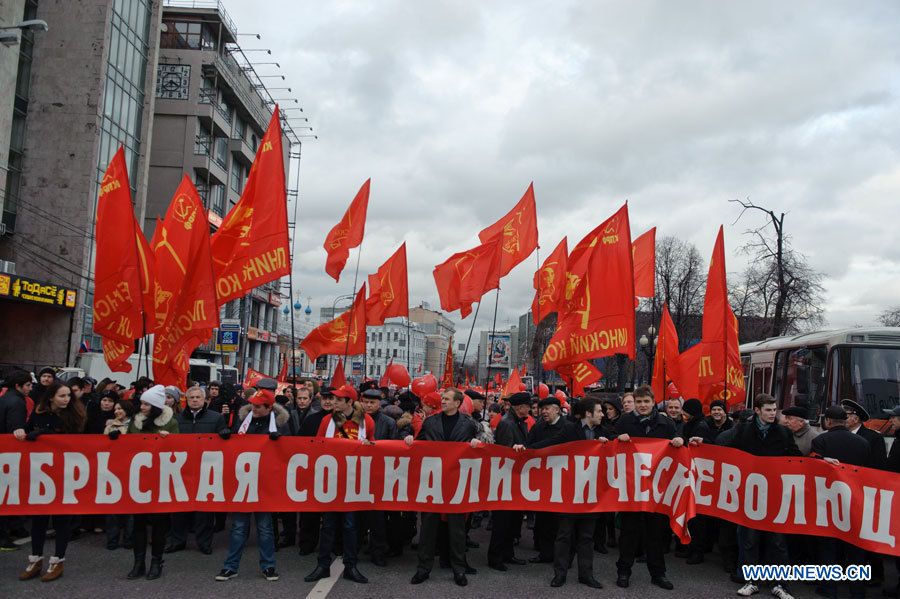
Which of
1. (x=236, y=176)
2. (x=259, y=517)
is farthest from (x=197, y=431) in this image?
(x=236, y=176)

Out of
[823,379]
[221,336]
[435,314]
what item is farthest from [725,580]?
[435,314]

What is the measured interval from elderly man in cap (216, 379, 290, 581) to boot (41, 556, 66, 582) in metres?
1.41

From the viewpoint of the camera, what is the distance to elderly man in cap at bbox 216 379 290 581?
6.71 m

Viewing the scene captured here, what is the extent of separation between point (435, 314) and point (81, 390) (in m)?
165

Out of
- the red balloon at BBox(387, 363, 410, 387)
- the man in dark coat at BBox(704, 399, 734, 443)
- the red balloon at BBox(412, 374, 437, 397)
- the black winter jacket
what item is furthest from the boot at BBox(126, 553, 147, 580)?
the red balloon at BBox(387, 363, 410, 387)

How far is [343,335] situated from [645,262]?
636cm

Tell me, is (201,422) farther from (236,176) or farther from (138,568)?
(236,176)

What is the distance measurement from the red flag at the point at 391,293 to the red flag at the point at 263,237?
6136 millimetres

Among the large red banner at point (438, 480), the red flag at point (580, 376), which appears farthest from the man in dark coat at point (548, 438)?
the red flag at point (580, 376)

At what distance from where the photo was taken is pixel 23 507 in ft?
22.2

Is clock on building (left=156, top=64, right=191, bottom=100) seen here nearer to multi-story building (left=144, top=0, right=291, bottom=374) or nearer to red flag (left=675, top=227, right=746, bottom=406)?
multi-story building (left=144, top=0, right=291, bottom=374)

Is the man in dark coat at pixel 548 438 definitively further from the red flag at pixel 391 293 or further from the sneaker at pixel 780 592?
the red flag at pixel 391 293

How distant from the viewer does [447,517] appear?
7273 millimetres

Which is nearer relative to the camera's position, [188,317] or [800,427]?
[800,427]
